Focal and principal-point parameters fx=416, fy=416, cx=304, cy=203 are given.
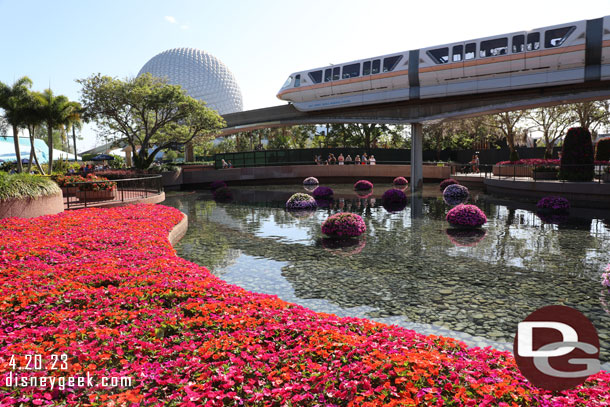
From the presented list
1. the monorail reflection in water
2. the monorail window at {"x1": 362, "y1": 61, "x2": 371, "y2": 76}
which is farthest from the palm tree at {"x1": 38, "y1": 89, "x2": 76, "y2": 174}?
the monorail window at {"x1": 362, "y1": 61, "x2": 371, "y2": 76}

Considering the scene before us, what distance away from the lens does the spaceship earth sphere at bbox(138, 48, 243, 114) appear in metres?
82.6

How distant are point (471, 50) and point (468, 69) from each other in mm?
1192

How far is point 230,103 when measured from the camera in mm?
86875

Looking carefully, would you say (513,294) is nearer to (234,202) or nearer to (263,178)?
(234,202)

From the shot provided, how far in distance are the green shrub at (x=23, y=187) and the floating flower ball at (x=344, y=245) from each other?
390 inches

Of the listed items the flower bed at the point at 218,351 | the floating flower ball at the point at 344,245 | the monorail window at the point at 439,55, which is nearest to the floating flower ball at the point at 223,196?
the floating flower ball at the point at 344,245

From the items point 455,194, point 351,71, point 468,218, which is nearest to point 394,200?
point 455,194

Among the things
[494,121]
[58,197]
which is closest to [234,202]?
[58,197]

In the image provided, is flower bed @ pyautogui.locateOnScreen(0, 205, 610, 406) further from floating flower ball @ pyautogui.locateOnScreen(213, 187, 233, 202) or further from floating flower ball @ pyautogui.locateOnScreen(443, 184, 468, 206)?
floating flower ball @ pyautogui.locateOnScreen(443, 184, 468, 206)

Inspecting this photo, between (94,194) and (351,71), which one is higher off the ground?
(351,71)

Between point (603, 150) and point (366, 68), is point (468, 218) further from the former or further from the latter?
point (603, 150)

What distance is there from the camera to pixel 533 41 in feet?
81.9

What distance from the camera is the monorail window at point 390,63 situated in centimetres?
3056

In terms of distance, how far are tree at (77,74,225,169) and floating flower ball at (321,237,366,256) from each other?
1007 inches
